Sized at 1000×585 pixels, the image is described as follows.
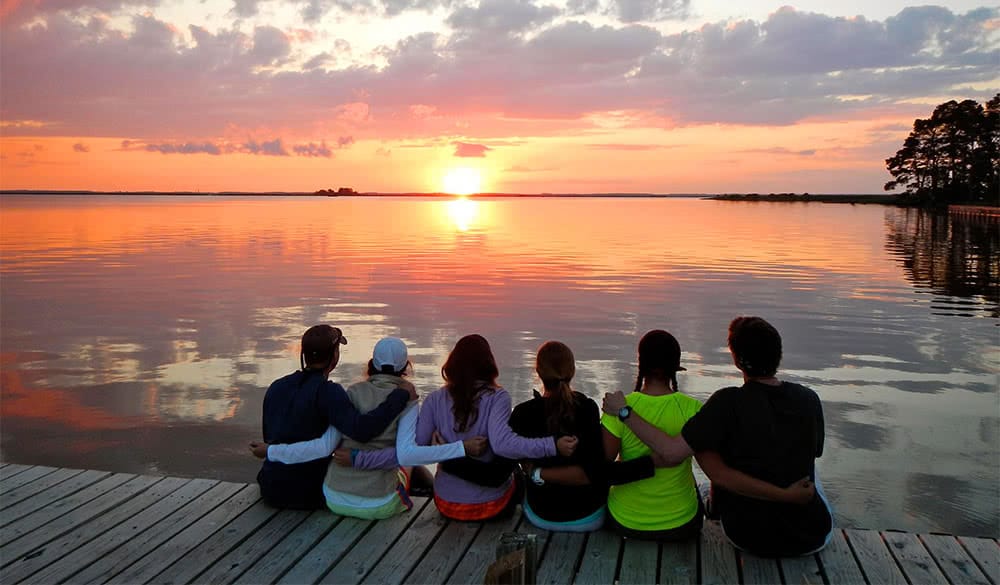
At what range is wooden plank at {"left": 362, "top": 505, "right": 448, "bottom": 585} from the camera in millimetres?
4840

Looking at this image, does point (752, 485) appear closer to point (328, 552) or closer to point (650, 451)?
point (650, 451)

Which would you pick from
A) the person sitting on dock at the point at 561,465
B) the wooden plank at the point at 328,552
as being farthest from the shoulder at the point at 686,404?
the wooden plank at the point at 328,552

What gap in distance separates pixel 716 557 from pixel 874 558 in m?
1.02

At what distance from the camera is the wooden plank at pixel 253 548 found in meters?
4.85

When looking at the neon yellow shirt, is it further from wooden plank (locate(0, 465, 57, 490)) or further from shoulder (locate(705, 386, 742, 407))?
wooden plank (locate(0, 465, 57, 490))

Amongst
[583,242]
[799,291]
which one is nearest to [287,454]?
[799,291]

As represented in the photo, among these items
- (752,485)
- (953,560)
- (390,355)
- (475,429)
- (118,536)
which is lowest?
(953,560)

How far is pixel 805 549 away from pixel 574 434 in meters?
1.60

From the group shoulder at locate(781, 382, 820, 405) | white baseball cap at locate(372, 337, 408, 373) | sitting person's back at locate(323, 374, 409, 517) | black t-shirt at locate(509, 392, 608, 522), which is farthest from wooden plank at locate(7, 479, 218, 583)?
shoulder at locate(781, 382, 820, 405)

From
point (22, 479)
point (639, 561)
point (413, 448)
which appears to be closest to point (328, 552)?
point (413, 448)

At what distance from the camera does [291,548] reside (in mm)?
5188

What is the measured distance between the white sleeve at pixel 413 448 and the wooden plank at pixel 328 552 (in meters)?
0.57

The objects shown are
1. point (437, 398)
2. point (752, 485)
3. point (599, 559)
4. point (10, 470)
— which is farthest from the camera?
point (10, 470)

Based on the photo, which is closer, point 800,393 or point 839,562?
point 800,393
